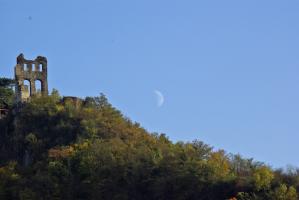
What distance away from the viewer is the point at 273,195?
62406 millimetres

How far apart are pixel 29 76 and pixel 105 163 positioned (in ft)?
47.7

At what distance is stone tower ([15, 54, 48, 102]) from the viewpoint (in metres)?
81.1

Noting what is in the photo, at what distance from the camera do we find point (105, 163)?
230 ft

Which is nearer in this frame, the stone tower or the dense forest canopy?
the dense forest canopy

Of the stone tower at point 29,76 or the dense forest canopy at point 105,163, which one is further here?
the stone tower at point 29,76

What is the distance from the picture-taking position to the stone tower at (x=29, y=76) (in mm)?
81062

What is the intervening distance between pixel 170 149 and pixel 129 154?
10.1 feet

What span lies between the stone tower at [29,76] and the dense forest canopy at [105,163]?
4.10 feet

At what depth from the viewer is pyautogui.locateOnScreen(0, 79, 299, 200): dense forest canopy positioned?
65188 mm

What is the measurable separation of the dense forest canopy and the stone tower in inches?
49.2

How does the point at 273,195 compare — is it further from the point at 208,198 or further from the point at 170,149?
the point at 170,149

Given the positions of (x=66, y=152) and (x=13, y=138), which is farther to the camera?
(x=13, y=138)

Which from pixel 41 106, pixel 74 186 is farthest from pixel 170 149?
pixel 41 106

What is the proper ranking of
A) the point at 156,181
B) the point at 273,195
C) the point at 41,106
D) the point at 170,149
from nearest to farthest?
the point at 273,195 → the point at 156,181 → the point at 170,149 → the point at 41,106
